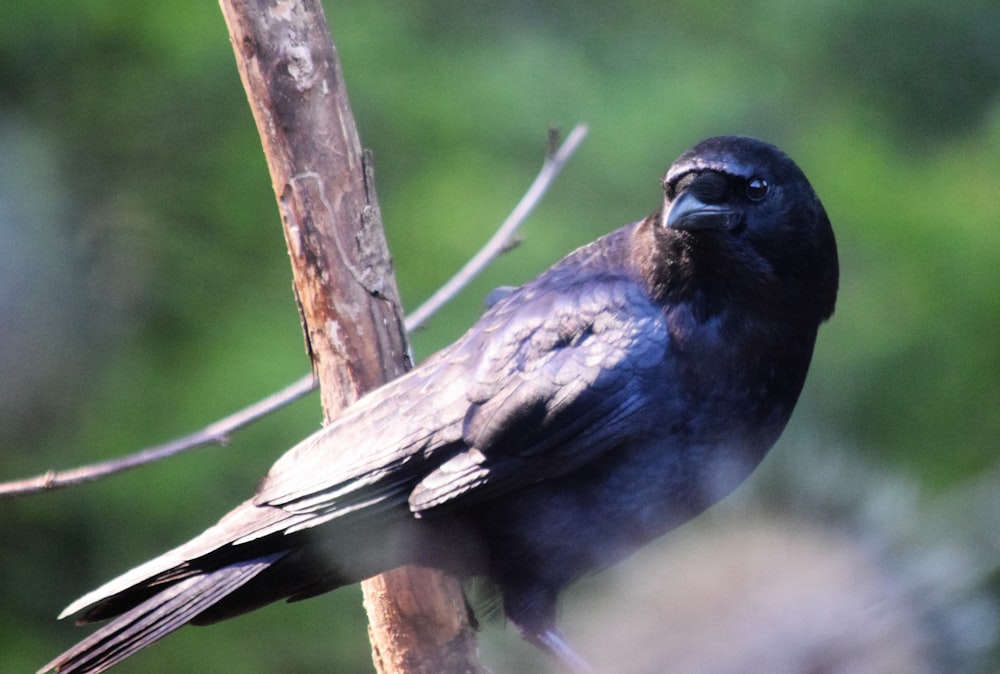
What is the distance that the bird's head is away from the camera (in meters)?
2.51

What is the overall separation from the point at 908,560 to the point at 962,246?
3.15 metres

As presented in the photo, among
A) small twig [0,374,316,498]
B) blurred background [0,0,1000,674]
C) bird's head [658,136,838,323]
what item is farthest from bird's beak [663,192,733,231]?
blurred background [0,0,1000,674]

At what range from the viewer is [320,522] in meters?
2.64

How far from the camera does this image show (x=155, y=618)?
8.59 feet

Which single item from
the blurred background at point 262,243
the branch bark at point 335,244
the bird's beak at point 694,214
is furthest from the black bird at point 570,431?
the blurred background at point 262,243

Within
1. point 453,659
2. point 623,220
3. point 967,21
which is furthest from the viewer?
point 967,21

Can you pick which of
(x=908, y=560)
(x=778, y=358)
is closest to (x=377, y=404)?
(x=778, y=358)

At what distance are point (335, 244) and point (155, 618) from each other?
85 centimetres

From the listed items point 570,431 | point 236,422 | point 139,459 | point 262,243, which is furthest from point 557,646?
point 262,243

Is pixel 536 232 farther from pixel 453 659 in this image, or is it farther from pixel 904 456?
pixel 453 659

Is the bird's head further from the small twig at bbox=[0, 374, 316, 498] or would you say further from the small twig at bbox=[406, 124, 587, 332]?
the small twig at bbox=[0, 374, 316, 498]

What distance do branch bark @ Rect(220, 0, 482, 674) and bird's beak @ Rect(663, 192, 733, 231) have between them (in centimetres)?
66

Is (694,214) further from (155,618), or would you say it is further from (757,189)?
(155,618)

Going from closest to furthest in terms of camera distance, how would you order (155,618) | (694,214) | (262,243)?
(694,214) → (155,618) → (262,243)
